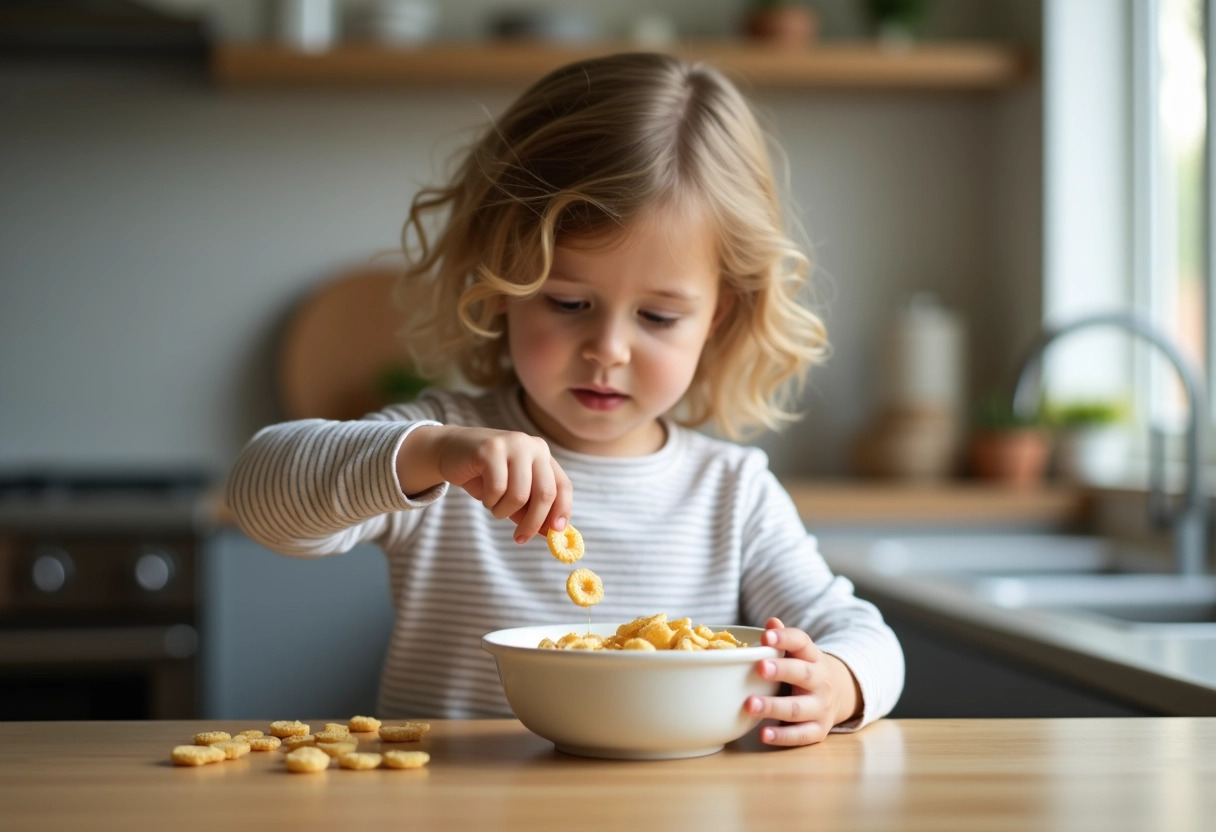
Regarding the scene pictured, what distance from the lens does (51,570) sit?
7.45 ft

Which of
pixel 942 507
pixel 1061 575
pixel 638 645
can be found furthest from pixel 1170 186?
pixel 638 645

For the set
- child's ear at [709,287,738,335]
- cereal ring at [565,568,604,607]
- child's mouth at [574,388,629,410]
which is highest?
child's ear at [709,287,738,335]

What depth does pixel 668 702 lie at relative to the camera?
0.71m

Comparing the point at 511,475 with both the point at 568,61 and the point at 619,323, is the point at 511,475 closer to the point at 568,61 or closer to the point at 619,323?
the point at 619,323

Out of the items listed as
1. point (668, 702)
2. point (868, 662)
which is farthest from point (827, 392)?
point (668, 702)

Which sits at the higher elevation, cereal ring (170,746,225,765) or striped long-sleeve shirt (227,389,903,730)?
striped long-sleeve shirt (227,389,903,730)

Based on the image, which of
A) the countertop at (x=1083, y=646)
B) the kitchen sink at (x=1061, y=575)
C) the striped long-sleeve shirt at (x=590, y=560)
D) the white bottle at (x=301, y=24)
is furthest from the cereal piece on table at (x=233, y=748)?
the white bottle at (x=301, y=24)

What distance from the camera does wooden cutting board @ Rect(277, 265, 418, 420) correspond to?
2900 mm

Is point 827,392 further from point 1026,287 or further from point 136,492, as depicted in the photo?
point 136,492

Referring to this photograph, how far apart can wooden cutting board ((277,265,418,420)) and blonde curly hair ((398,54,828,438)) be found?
1.55 meters

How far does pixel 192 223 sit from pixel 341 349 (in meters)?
0.46

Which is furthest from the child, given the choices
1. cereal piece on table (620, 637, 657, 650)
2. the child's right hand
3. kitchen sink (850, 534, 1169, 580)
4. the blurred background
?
the blurred background

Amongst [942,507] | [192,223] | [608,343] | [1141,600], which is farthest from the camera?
[192,223]

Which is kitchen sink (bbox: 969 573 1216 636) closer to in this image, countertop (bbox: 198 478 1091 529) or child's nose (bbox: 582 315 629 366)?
countertop (bbox: 198 478 1091 529)
